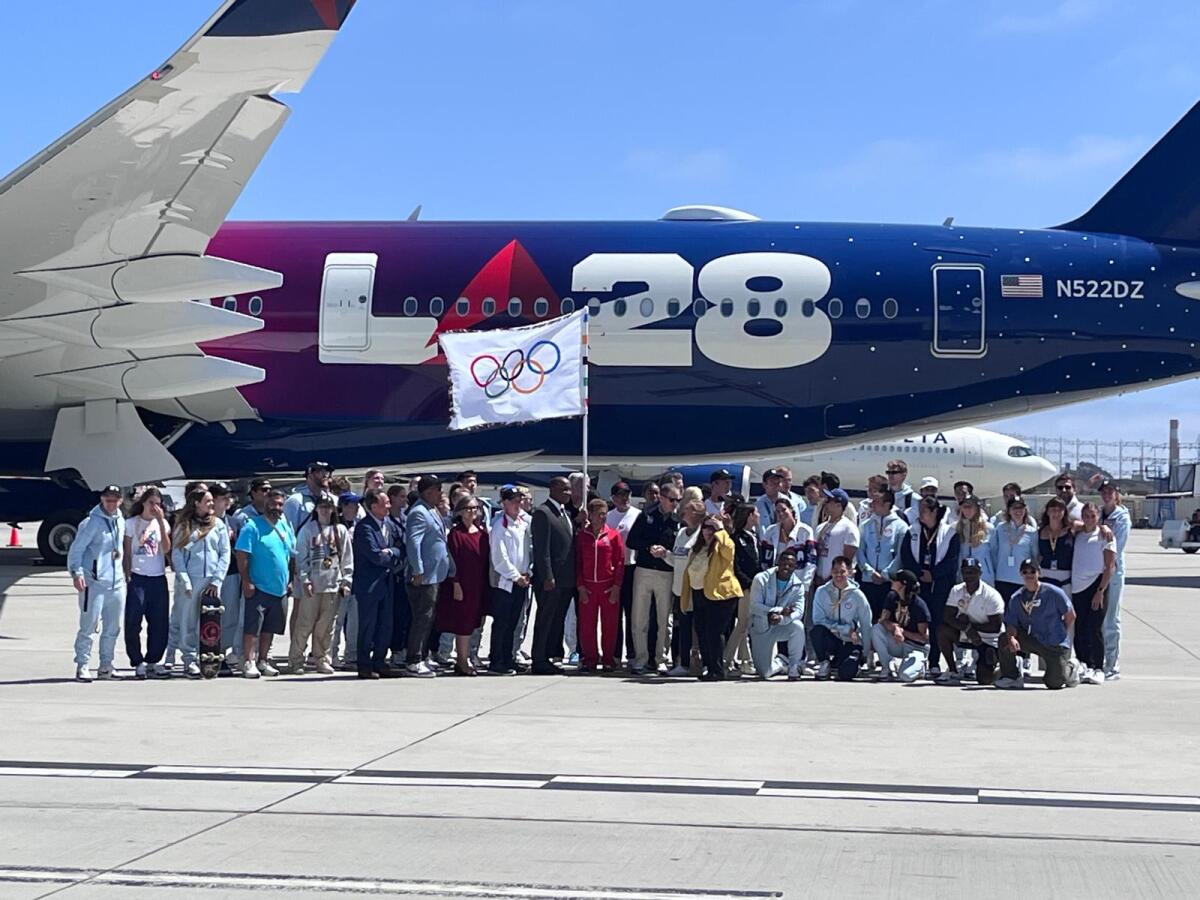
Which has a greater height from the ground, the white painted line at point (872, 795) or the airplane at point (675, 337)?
the airplane at point (675, 337)

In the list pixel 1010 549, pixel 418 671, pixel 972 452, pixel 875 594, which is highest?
pixel 972 452

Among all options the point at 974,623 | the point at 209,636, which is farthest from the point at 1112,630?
the point at 209,636

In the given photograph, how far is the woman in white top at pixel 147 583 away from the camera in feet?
41.0

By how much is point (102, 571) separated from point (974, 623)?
741cm

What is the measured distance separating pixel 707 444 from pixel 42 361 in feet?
30.1

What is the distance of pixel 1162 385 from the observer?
2108 cm

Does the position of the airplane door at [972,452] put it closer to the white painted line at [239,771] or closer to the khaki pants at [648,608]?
the khaki pants at [648,608]

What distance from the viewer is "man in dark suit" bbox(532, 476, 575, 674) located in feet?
43.0

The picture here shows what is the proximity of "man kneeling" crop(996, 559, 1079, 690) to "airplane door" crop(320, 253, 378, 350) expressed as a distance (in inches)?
459

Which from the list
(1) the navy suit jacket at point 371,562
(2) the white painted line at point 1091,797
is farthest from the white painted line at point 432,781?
(1) the navy suit jacket at point 371,562

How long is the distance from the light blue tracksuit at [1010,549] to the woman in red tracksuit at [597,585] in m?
3.42

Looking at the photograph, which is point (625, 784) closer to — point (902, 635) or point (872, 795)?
point (872, 795)

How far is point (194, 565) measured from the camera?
41.6 feet

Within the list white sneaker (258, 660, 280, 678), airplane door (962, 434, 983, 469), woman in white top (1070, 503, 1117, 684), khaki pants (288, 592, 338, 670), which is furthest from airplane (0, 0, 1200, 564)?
airplane door (962, 434, 983, 469)
